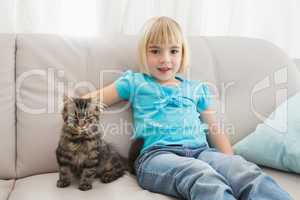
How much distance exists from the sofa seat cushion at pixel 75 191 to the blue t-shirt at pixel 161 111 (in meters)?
0.21

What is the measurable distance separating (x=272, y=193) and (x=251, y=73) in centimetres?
70

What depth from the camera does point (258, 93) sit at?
168 cm

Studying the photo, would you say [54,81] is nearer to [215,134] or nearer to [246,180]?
[215,134]

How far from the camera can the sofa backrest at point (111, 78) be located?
1.43 metres

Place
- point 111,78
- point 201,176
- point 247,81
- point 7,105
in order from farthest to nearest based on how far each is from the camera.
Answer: point 247,81
point 111,78
point 7,105
point 201,176

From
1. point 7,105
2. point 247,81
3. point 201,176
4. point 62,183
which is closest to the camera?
point 201,176

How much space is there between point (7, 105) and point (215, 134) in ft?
2.70

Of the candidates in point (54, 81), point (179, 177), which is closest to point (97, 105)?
point (54, 81)

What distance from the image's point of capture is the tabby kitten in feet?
4.15

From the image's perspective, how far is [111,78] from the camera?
5.07 feet

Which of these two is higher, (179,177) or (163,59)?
(163,59)

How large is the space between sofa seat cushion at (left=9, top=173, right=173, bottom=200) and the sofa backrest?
0.12 m

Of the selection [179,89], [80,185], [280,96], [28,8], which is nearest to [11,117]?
[80,185]

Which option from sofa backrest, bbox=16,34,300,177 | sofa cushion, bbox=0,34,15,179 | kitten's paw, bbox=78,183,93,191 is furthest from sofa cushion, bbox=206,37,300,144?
sofa cushion, bbox=0,34,15,179
